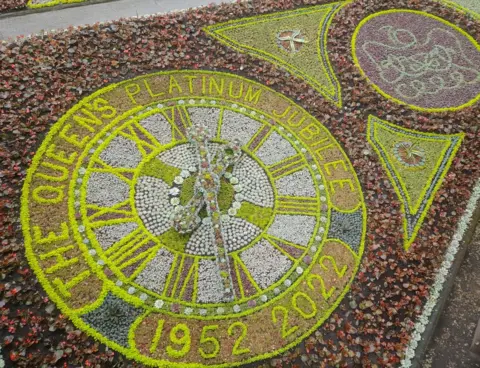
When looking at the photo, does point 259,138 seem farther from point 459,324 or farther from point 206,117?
point 459,324

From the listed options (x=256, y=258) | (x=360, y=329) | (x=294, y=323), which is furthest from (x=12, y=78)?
(x=360, y=329)

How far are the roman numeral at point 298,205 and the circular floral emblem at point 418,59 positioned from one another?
5.05m

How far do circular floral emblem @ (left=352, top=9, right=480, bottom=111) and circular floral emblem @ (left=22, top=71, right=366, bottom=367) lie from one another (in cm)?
361

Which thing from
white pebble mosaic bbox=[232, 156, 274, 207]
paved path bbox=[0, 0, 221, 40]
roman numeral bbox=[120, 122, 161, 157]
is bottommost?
white pebble mosaic bbox=[232, 156, 274, 207]

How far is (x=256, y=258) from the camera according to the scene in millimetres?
9359

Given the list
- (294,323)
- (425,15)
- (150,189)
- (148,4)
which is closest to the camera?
(294,323)

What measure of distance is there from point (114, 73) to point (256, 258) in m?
6.83

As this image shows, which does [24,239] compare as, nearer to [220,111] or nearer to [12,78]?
[12,78]

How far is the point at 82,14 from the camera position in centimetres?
1395

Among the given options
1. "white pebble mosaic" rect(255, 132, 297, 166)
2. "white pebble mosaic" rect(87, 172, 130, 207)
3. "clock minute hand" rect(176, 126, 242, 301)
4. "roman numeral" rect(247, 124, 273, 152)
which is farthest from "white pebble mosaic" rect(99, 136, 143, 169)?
"white pebble mosaic" rect(255, 132, 297, 166)

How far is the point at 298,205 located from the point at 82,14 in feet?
31.8

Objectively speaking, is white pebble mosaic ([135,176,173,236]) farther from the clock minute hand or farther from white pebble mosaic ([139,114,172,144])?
white pebble mosaic ([139,114,172,144])

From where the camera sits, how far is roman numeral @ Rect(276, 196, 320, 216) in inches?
402

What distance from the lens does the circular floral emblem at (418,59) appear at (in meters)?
13.4
